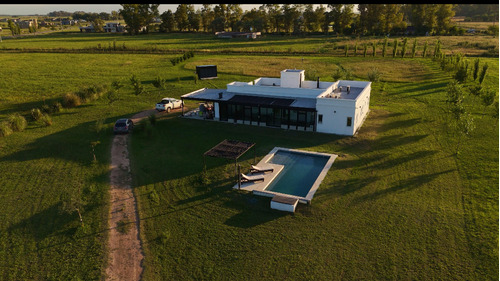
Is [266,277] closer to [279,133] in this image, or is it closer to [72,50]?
[279,133]

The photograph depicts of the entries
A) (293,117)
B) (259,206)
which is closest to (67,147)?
Result: (259,206)

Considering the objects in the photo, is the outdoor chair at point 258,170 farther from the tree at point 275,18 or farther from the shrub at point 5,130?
the tree at point 275,18

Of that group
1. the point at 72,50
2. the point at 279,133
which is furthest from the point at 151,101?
the point at 72,50

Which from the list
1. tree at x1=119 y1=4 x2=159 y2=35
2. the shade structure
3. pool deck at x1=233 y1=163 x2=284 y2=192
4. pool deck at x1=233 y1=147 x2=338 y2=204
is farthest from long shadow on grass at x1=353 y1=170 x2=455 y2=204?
tree at x1=119 y1=4 x2=159 y2=35

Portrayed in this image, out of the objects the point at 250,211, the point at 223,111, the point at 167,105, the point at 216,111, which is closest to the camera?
the point at 250,211

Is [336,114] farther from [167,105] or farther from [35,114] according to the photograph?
[35,114]

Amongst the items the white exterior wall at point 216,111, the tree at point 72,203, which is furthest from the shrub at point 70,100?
the tree at point 72,203

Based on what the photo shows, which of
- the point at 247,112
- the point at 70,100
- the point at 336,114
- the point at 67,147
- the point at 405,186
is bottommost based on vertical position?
the point at 405,186

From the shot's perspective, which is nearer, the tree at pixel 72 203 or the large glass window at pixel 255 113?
the tree at pixel 72 203
